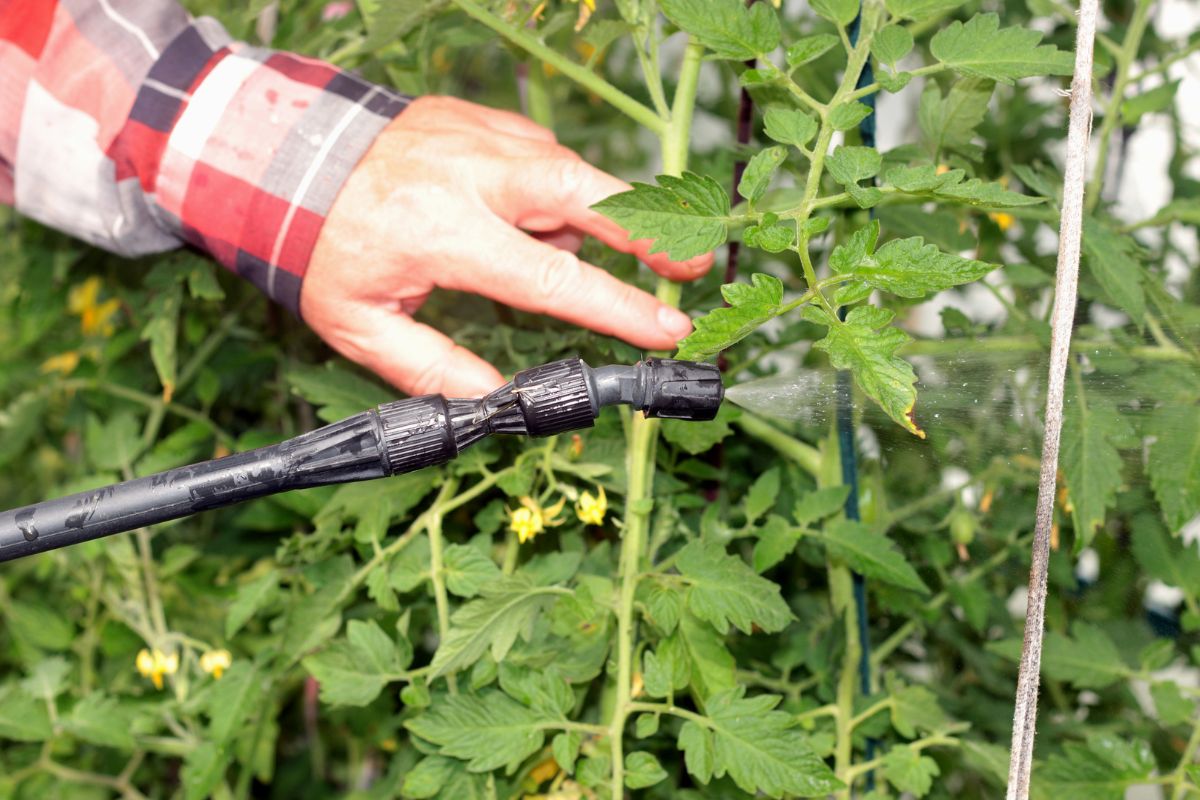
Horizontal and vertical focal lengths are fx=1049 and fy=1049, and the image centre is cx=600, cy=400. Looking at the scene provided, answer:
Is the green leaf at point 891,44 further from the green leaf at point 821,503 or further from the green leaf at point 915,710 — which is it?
the green leaf at point 915,710

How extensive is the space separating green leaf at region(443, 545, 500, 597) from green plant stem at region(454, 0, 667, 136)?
0.29m

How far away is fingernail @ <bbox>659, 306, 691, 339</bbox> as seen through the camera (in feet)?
2.09

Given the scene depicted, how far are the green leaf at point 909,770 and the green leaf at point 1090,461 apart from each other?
164mm

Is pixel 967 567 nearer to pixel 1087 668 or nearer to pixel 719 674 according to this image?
pixel 1087 668

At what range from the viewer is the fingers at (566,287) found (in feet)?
2.08

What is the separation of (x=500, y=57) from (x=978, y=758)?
3.23 feet

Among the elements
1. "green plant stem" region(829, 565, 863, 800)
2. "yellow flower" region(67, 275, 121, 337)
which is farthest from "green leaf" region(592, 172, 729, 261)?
"yellow flower" region(67, 275, 121, 337)

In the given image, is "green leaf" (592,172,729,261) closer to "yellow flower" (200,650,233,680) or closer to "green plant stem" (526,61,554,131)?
"green plant stem" (526,61,554,131)

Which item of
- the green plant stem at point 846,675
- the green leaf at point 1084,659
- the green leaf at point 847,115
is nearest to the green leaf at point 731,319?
the green leaf at point 847,115

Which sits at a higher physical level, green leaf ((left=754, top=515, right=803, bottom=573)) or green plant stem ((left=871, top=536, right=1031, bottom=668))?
green leaf ((left=754, top=515, right=803, bottom=573))

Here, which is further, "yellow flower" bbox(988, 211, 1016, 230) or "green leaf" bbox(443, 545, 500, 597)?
"yellow flower" bbox(988, 211, 1016, 230)

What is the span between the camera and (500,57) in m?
1.32

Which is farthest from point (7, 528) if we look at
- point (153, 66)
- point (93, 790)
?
point (93, 790)

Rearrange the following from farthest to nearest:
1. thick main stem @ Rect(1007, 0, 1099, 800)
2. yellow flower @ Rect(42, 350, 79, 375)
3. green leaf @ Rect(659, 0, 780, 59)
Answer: yellow flower @ Rect(42, 350, 79, 375)
green leaf @ Rect(659, 0, 780, 59)
thick main stem @ Rect(1007, 0, 1099, 800)
